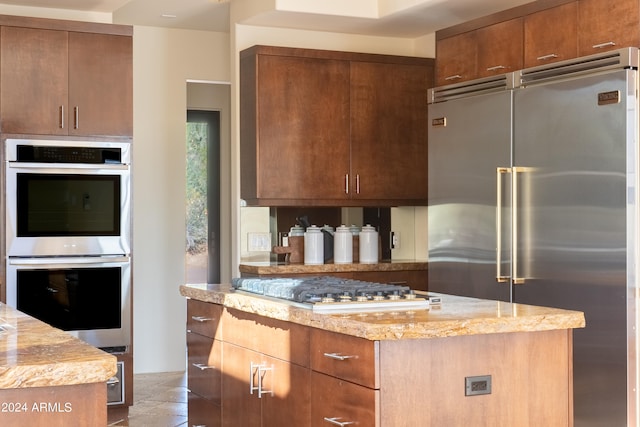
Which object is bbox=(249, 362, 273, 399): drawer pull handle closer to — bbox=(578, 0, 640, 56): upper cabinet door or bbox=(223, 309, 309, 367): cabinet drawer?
bbox=(223, 309, 309, 367): cabinet drawer

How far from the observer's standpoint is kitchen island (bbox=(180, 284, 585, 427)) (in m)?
2.73

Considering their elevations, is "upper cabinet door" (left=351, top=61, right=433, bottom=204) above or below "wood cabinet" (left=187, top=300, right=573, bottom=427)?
above

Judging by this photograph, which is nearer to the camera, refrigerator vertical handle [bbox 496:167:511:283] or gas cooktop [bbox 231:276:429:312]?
gas cooktop [bbox 231:276:429:312]

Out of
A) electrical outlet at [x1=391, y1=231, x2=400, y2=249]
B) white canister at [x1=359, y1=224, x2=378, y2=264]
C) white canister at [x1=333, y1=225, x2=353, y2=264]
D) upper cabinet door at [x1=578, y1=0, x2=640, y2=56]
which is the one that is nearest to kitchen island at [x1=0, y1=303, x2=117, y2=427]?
upper cabinet door at [x1=578, y1=0, x2=640, y2=56]

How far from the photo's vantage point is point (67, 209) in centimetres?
546

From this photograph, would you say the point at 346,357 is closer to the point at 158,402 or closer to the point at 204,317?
the point at 204,317

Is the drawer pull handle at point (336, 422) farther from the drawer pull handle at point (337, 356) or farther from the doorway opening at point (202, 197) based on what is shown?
the doorway opening at point (202, 197)

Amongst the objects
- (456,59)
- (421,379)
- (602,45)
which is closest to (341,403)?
(421,379)

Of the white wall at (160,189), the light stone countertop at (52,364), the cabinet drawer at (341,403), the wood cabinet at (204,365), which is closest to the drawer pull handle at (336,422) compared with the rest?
the cabinet drawer at (341,403)

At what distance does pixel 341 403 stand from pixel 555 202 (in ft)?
5.87

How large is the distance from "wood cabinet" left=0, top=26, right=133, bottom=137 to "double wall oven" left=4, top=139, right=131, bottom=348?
0.41 feet

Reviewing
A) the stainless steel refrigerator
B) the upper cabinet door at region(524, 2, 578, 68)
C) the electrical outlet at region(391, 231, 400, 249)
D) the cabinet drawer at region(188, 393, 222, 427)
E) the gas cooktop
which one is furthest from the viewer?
the electrical outlet at region(391, 231, 400, 249)

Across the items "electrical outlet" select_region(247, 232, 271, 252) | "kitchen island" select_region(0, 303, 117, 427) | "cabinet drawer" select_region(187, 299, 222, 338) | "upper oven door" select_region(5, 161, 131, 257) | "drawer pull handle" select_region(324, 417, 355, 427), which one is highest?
"upper oven door" select_region(5, 161, 131, 257)

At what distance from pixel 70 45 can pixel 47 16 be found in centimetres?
51
